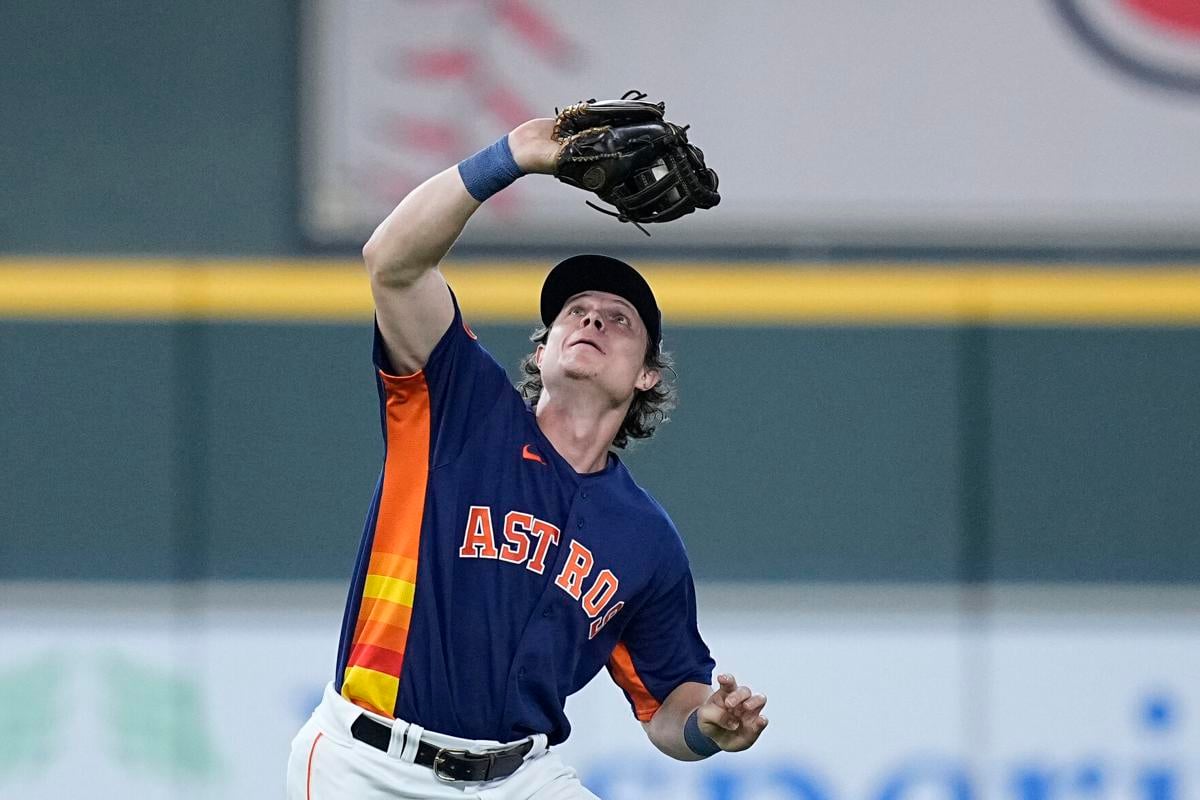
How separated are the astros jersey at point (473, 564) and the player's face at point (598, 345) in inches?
4.5

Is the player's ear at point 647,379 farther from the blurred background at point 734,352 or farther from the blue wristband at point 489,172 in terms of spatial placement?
the blurred background at point 734,352

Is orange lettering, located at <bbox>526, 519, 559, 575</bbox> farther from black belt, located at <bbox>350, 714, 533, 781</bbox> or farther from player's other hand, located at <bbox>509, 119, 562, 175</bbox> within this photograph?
player's other hand, located at <bbox>509, 119, 562, 175</bbox>

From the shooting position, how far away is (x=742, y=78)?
5660mm

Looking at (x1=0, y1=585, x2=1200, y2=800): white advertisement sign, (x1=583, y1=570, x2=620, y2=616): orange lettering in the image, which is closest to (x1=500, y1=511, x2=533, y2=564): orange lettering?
(x1=583, y1=570, x2=620, y2=616): orange lettering

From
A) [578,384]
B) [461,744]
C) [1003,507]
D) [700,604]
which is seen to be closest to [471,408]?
[578,384]

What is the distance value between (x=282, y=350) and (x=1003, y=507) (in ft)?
7.55

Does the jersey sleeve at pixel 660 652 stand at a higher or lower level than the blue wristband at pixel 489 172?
lower

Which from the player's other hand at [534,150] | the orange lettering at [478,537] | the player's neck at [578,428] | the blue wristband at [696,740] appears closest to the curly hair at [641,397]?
the player's neck at [578,428]

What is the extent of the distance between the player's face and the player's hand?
22.1 inches

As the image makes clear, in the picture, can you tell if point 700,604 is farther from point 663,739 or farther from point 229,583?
point 663,739

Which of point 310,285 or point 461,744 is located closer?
point 461,744

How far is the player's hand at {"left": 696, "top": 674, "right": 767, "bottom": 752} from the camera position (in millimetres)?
2922

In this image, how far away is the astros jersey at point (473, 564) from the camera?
294 centimetres

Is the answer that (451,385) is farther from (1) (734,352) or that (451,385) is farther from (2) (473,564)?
(1) (734,352)
